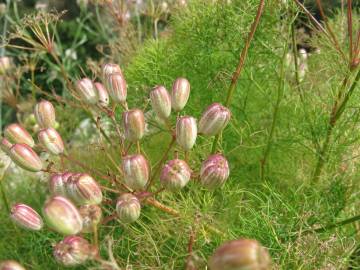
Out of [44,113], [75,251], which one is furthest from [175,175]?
[44,113]

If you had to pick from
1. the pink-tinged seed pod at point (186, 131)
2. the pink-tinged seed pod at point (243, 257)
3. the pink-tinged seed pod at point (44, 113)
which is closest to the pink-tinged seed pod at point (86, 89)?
the pink-tinged seed pod at point (44, 113)

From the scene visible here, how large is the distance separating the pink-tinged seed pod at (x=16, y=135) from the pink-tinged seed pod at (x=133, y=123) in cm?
17

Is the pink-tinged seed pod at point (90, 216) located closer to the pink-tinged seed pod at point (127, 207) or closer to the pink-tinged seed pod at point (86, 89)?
the pink-tinged seed pod at point (127, 207)

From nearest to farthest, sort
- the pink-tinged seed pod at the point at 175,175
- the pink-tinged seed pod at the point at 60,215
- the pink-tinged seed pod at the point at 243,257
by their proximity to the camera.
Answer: the pink-tinged seed pod at the point at 243,257, the pink-tinged seed pod at the point at 60,215, the pink-tinged seed pod at the point at 175,175

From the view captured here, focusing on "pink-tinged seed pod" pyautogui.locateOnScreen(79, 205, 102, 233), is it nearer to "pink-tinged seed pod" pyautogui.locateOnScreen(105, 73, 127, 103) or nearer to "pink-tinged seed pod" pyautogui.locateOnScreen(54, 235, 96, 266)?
"pink-tinged seed pod" pyautogui.locateOnScreen(54, 235, 96, 266)

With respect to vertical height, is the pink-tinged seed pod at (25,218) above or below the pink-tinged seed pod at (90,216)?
below

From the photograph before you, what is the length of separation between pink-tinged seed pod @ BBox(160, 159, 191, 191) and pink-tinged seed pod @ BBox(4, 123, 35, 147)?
9.6 inches

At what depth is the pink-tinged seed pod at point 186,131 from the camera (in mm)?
722

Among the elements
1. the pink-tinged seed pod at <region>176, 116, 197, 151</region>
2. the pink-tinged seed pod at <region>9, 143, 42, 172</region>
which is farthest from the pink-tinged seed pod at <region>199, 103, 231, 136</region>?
the pink-tinged seed pod at <region>9, 143, 42, 172</region>

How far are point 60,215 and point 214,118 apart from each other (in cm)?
26

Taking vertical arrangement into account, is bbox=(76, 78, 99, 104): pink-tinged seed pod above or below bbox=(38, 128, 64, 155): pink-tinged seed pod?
above

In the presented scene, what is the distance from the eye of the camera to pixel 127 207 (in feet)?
2.12

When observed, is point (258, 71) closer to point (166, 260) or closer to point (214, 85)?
point (214, 85)

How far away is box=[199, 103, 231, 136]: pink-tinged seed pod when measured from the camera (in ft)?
2.41
